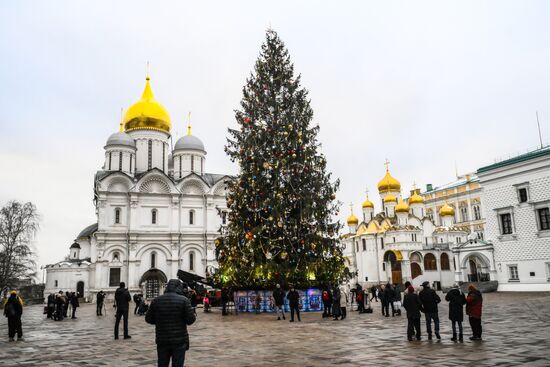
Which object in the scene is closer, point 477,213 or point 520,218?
point 520,218

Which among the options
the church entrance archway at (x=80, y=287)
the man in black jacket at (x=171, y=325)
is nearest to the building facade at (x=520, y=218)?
the man in black jacket at (x=171, y=325)

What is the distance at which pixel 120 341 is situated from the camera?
1180cm

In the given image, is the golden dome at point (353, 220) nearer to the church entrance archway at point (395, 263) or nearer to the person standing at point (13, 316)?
the church entrance archway at point (395, 263)

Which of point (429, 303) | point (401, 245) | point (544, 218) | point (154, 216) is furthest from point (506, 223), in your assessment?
point (154, 216)

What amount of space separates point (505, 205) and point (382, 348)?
929 inches

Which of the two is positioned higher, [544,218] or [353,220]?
[353,220]

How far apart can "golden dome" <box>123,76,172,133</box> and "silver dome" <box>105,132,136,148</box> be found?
234 cm

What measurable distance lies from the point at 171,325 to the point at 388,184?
55421 millimetres

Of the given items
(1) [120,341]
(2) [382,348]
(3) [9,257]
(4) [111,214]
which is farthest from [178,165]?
(2) [382,348]

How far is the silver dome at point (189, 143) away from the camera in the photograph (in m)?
50.7

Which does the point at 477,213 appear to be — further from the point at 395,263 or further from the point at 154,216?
the point at 154,216

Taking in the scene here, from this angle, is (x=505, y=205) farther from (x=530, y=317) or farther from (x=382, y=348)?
(x=382, y=348)

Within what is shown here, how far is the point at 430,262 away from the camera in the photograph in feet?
164

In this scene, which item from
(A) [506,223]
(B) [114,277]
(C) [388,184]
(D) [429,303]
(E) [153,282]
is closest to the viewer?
(D) [429,303]
